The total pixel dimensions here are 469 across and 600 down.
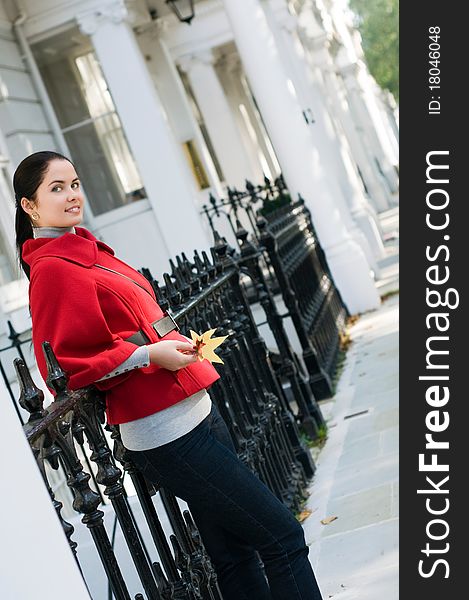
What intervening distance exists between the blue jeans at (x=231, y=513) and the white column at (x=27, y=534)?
3.94ft

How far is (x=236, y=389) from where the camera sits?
5445 millimetres

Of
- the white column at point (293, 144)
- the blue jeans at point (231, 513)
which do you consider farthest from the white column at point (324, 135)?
the blue jeans at point (231, 513)

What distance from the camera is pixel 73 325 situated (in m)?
3.20

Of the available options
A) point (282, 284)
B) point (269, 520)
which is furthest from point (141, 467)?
point (282, 284)

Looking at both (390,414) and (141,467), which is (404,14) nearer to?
(390,414)

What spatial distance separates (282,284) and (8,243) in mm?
2831

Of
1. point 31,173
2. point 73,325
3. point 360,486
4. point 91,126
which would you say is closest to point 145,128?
point 91,126

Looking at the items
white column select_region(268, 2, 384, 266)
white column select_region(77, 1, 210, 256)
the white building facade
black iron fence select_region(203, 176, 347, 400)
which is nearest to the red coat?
black iron fence select_region(203, 176, 347, 400)

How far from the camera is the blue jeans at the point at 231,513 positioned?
3.52 m

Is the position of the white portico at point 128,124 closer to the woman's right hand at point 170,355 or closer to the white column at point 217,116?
the white column at point 217,116

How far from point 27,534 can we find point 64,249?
1.30m

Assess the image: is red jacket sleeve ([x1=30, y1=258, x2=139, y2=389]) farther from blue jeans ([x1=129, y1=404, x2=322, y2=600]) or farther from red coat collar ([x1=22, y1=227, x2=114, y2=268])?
blue jeans ([x1=129, y1=404, x2=322, y2=600])

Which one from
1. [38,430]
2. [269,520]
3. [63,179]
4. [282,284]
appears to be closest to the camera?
[38,430]

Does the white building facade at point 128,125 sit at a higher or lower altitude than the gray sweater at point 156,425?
higher
